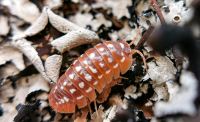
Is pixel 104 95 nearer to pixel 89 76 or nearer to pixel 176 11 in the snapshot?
pixel 89 76

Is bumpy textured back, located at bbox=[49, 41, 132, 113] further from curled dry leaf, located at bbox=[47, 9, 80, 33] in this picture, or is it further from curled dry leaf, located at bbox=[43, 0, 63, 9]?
curled dry leaf, located at bbox=[43, 0, 63, 9]

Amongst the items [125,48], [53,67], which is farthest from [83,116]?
[125,48]

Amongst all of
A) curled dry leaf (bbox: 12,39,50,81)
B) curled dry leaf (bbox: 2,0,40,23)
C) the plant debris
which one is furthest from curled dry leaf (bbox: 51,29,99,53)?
curled dry leaf (bbox: 2,0,40,23)

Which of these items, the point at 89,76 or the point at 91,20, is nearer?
the point at 89,76

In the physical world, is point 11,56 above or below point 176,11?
below

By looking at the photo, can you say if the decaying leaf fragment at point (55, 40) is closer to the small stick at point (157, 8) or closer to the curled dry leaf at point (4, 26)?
the curled dry leaf at point (4, 26)

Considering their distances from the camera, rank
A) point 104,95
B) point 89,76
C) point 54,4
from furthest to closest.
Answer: point 54,4
point 104,95
point 89,76
